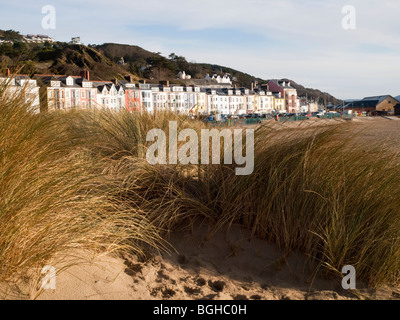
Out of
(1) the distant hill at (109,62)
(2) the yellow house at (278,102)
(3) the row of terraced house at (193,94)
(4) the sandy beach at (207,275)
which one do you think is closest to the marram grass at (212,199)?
(4) the sandy beach at (207,275)

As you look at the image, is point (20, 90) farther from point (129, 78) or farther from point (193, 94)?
point (193, 94)

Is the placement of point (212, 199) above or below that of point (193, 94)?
below

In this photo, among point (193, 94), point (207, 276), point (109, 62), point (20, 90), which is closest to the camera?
point (207, 276)

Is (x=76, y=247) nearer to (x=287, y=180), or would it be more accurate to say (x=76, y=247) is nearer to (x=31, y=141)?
(x=31, y=141)

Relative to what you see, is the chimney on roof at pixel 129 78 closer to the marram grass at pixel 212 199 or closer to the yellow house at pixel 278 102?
the yellow house at pixel 278 102

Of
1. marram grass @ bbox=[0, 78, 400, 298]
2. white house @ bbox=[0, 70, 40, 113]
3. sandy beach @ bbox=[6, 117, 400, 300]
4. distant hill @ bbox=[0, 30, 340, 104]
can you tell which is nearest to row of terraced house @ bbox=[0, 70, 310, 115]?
distant hill @ bbox=[0, 30, 340, 104]

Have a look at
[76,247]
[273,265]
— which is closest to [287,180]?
[273,265]

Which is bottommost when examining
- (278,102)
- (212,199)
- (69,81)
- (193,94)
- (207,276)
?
(207,276)

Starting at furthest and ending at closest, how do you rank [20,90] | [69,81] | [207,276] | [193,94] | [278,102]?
[278,102], [193,94], [69,81], [20,90], [207,276]

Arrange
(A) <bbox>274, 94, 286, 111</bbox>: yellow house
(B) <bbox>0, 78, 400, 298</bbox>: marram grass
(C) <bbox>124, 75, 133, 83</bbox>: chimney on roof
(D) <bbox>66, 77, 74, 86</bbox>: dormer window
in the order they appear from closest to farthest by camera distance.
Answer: (B) <bbox>0, 78, 400, 298</bbox>: marram grass, (D) <bbox>66, 77, 74, 86</bbox>: dormer window, (C) <bbox>124, 75, 133, 83</bbox>: chimney on roof, (A) <bbox>274, 94, 286, 111</bbox>: yellow house

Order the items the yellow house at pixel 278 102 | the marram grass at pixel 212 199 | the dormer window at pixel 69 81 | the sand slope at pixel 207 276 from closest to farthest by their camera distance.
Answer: the marram grass at pixel 212 199 < the sand slope at pixel 207 276 < the dormer window at pixel 69 81 < the yellow house at pixel 278 102

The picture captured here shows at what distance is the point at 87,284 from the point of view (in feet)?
7.59

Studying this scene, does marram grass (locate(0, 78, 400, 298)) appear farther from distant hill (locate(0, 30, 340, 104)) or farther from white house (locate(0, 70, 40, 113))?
distant hill (locate(0, 30, 340, 104))

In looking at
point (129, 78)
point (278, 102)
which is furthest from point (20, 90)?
point (278, 102)
